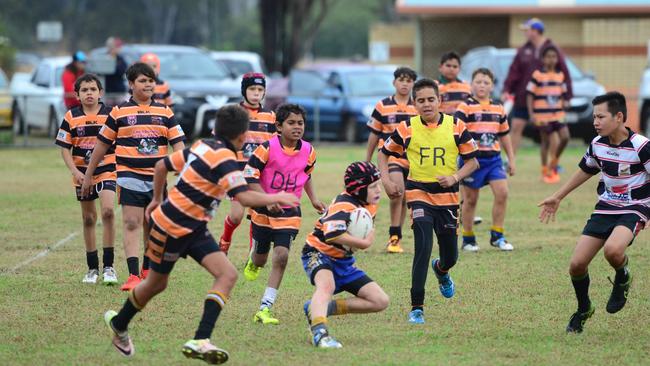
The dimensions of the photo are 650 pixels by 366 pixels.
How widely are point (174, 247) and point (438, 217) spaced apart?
242cm

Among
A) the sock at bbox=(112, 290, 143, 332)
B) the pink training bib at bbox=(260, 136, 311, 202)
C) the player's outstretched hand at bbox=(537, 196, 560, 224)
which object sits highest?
the pink training bib at bbox=(260, 136, 311, 202)

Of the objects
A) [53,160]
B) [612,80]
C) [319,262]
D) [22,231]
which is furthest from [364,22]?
[319,262]

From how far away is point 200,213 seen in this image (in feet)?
24.1

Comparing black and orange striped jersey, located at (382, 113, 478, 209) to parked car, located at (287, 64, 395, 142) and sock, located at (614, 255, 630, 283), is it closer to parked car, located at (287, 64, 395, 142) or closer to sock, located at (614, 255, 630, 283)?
sock, located at (614, 255, 630, 283)

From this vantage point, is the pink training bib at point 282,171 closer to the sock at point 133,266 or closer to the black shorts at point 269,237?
the black shorts at point 269,237

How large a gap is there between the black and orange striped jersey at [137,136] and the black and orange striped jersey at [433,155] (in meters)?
2.13

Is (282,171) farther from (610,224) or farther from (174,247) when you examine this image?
(610,224)

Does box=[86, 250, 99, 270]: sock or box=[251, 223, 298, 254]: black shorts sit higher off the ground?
box=[251, 223, 298, 254]: black shorts

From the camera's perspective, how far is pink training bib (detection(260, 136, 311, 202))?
9180 mm

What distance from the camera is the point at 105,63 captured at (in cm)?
2170

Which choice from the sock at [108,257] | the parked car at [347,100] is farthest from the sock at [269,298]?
the parked car at [347,100]

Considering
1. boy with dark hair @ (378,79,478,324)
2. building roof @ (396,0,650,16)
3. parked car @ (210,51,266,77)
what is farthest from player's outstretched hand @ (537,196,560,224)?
building roof @ (396,0,650,16)

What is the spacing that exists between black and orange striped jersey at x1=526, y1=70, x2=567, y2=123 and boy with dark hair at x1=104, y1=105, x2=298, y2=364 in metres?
11.4

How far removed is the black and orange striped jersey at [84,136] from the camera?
10.3 metres
